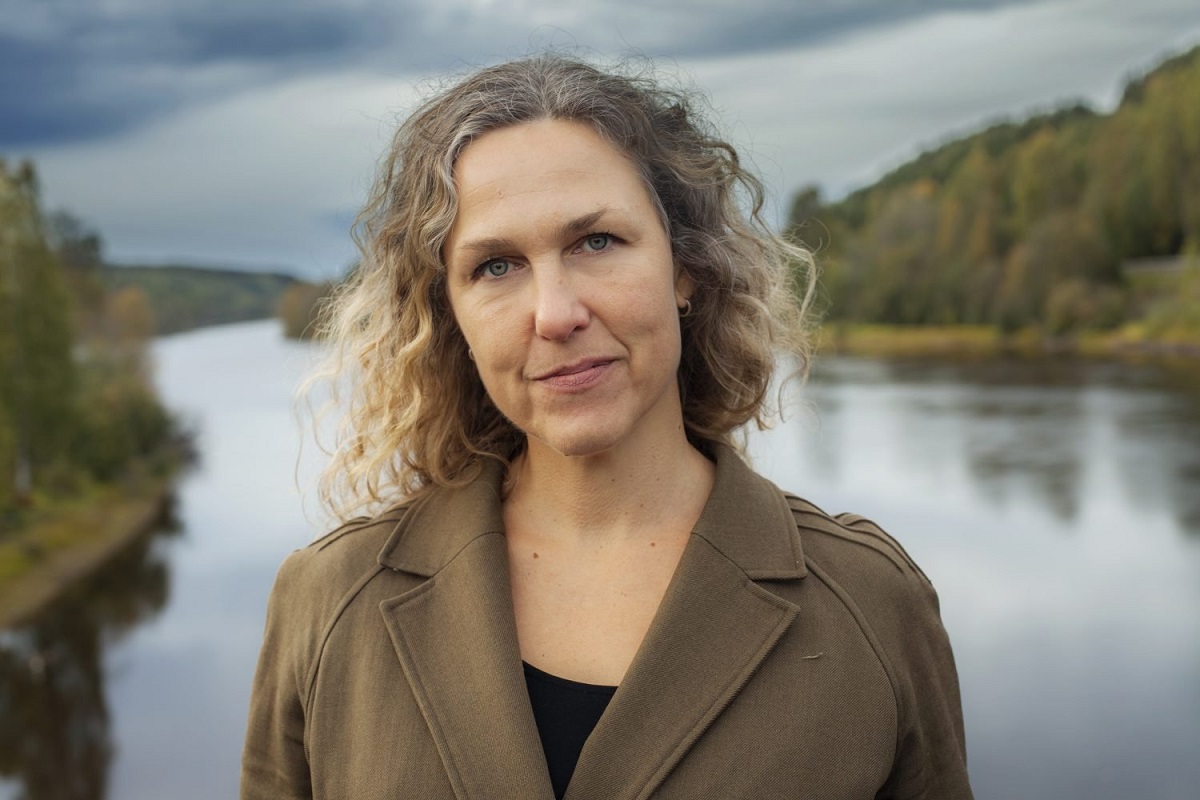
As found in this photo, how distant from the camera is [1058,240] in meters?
63.0

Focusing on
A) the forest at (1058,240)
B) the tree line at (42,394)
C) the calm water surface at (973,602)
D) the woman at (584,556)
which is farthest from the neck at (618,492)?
the forest at (1058,240)

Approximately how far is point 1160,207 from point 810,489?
35.5 meters

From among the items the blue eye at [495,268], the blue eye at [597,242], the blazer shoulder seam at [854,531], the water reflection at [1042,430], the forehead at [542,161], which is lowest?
the water reflection at [1042,430]

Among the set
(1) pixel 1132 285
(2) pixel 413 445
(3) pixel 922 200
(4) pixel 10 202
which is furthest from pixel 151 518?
(3) pixel 922 200

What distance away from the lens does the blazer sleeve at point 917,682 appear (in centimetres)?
201

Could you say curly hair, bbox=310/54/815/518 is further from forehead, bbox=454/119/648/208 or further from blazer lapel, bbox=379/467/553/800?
blazer lapel, bbox=379/467/553/800

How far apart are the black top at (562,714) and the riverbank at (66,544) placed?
32757 millimetres

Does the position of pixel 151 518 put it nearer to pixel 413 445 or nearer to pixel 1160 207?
pixel 413 445

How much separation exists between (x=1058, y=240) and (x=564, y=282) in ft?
218

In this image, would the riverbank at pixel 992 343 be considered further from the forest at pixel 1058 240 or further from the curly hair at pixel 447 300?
the curly hair at pixel 447 300

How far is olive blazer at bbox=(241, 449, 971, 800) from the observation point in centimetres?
189

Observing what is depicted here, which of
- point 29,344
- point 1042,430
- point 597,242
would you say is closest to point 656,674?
point 597,242

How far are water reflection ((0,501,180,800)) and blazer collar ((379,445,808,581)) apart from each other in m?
26.5

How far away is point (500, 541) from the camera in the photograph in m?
2.19
